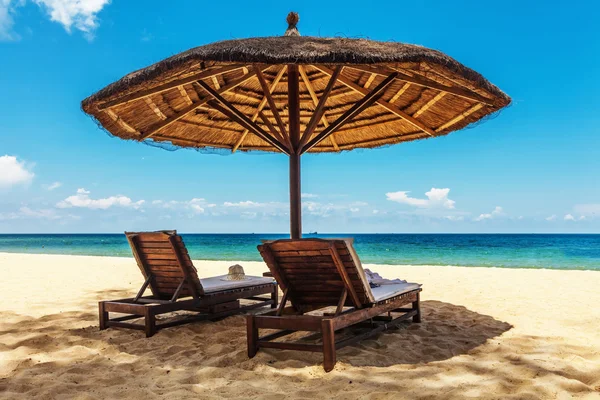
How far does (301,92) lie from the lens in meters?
5.96

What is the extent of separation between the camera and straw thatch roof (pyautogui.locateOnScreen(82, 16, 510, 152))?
3363 millimetres

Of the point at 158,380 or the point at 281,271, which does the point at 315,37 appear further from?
the point at 158,380

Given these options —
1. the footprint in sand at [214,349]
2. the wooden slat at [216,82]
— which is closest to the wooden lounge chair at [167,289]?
the footprint in sand at [214,349]

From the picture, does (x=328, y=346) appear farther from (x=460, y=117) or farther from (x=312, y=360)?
(x=460, y=117)

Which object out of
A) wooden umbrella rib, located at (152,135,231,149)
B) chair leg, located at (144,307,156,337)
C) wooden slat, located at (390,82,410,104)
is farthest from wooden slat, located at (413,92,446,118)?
chair leg, located at (144,307,156,337)

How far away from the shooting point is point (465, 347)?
3.50m

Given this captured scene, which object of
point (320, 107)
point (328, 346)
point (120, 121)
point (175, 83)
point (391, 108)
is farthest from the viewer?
point (391, 108)

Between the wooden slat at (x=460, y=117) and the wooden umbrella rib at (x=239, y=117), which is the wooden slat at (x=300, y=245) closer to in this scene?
the wooden umbrella rib at (x=239, y=117)

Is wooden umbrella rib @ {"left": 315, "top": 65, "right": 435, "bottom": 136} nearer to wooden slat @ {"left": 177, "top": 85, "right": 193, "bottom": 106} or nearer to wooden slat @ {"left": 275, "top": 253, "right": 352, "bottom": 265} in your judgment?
wooden slat @ {"left": 177, "top": 85, "right": 193, "bottom": 106}

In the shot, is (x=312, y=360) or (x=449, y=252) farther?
(x=449, y=252)

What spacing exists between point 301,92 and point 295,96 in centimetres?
129

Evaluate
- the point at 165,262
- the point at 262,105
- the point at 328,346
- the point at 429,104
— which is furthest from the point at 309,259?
the point at 262,105

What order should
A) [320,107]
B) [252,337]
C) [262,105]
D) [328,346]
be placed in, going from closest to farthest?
[328,346]
[252,337]
[320,107]
[262,105]

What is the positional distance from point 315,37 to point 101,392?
292 cm
